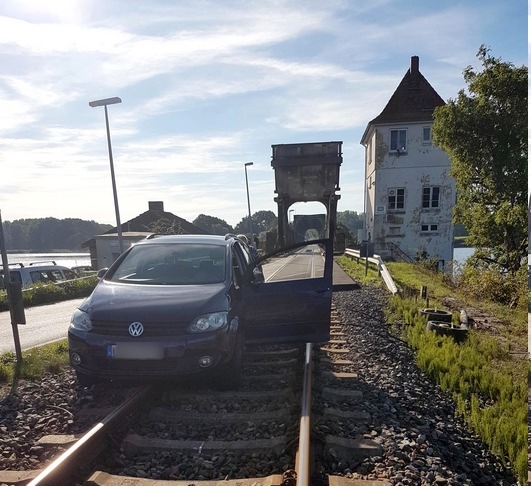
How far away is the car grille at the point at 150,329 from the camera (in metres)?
4.47

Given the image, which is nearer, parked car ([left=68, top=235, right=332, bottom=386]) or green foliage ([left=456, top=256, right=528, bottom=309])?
parked car ([left=68, top=235, right=332, bottom=386])

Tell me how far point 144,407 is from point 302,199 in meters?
13.6

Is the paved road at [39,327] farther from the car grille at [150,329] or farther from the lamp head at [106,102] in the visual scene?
the lamp head at [106,102]

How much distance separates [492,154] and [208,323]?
760 inches

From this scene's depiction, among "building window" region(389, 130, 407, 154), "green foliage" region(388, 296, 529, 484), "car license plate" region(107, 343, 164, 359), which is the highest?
"building window" region(389, 130, 407, 154)

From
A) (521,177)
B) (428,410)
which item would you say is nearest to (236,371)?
(428,410)

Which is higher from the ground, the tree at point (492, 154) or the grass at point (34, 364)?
the tree at point (492, 154)

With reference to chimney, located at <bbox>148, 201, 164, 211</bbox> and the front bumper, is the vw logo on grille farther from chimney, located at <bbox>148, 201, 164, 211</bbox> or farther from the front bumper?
chimney, located at <bbox>148, 201, 164, 211</bbox>

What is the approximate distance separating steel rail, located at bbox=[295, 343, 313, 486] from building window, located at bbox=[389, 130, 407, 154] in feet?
105

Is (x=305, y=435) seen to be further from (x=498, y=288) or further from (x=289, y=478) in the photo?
(x=498, y=288)

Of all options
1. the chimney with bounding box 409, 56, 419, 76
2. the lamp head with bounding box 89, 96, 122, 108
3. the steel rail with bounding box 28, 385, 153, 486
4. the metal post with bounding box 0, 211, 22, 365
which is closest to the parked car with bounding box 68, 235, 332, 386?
the steel rail with bounding box 28, 385, 153, 486

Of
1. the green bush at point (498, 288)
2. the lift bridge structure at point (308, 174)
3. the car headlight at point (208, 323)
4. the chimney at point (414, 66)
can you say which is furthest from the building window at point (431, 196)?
the car headlight at point (208, 323)

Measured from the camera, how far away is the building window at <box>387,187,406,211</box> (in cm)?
3459

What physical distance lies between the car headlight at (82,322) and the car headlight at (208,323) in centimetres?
110
